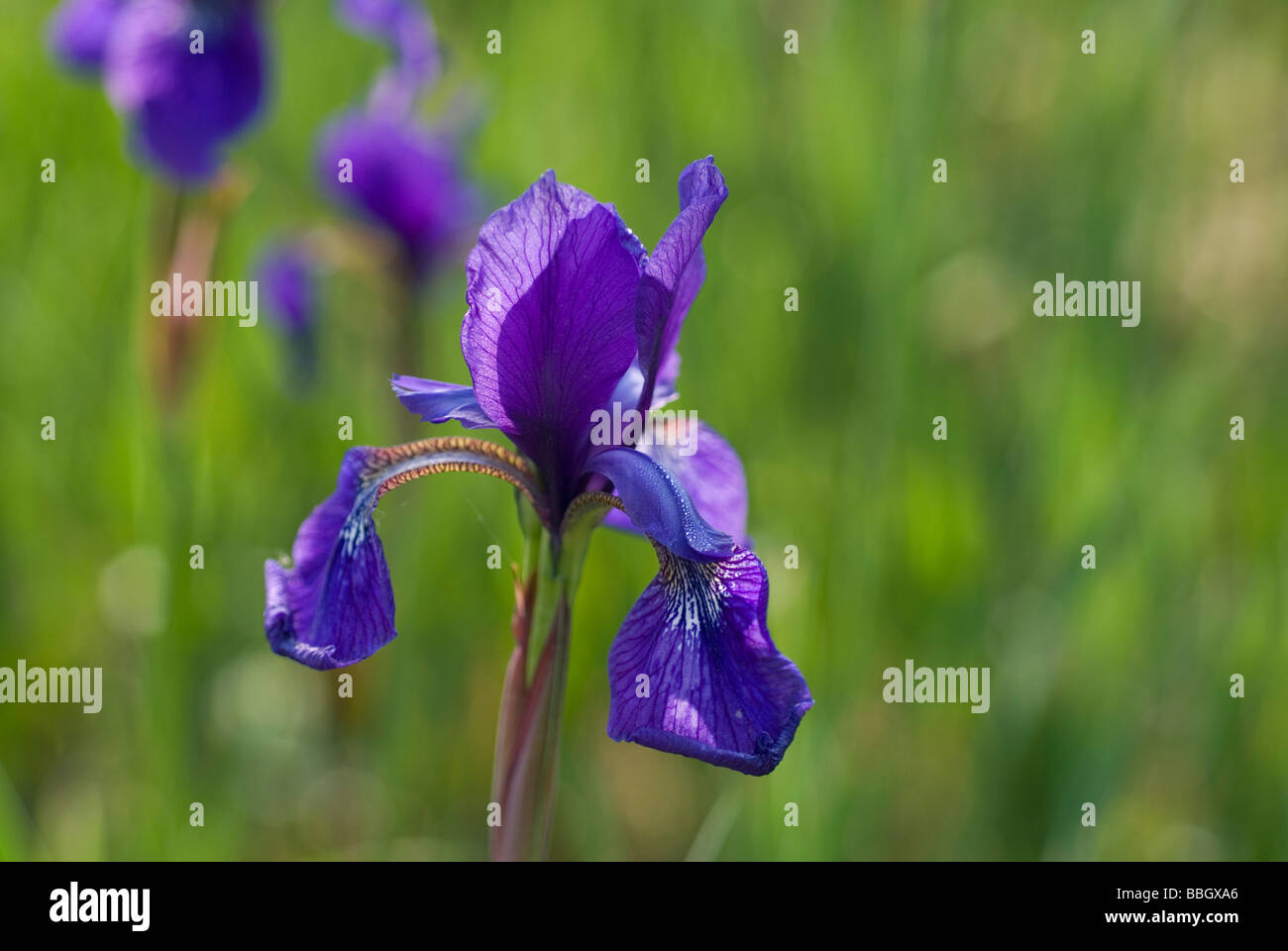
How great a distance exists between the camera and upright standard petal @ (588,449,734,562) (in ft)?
3.92

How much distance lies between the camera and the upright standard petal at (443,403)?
53.8 inches

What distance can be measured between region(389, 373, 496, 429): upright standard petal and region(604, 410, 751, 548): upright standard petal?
11.0 inches

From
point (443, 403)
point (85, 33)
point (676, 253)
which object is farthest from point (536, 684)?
point (85, 33)

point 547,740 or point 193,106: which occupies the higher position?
point 193,106

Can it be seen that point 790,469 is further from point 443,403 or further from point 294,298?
point 443,403

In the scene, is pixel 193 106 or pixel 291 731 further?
pixel 291 731

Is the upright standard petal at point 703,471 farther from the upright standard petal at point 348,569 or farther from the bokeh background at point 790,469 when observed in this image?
the bokeh background at point 790,469

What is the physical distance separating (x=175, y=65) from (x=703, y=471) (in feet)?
4.94
